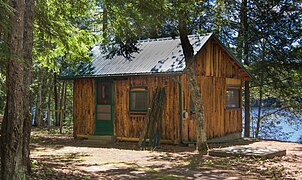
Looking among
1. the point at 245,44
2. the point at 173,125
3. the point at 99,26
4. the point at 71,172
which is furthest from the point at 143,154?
the point at 99,26

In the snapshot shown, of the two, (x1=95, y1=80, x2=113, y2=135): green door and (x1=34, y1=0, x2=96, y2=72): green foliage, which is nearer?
(x1=34, y1=0, x2=96, y2=72): green foliage

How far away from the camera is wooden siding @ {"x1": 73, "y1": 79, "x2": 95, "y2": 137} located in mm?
16219

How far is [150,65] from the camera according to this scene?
1482 cm

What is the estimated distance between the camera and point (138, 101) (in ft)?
49.5

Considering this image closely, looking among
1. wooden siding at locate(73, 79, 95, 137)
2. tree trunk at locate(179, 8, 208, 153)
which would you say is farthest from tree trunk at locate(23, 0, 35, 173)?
wooden siding at locate(73, 79, 95, 137)

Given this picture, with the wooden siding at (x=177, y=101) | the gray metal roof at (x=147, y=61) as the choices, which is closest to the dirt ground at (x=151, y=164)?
the wooden siding at (x=177, y=101)

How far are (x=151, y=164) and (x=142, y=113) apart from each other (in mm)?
4867

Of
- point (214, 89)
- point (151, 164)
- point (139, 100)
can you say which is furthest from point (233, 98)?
point (151, 164)

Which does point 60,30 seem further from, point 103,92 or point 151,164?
point 103,92

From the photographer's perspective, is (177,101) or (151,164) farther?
(177,101)

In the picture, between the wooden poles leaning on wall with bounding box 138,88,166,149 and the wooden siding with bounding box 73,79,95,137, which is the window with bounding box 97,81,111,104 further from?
the wooden poles leaning on wall with bounding box 138,88,166,149

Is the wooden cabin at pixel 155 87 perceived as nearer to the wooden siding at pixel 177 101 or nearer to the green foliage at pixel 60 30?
the wooden siding at pixel 177 101

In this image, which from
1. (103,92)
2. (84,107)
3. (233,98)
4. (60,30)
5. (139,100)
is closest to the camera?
(60,30)

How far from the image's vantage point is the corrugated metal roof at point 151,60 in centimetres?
1432
